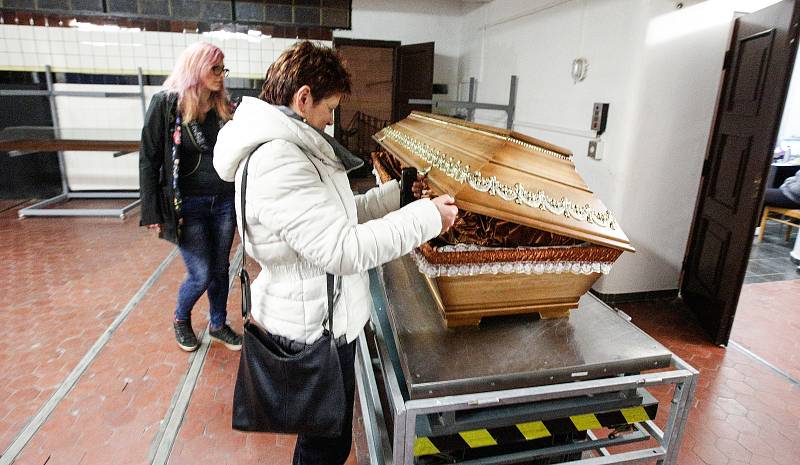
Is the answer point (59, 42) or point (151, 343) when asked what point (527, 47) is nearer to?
point (151, 343)

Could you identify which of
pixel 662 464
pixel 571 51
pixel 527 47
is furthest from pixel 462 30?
pixel 662 464

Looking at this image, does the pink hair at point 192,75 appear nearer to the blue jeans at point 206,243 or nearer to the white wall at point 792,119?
the blue jeans at point 206,243

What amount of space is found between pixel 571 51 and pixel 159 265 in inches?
153

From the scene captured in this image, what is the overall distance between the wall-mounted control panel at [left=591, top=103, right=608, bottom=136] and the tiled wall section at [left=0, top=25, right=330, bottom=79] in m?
4.21

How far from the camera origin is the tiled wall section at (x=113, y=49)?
5.52 meters

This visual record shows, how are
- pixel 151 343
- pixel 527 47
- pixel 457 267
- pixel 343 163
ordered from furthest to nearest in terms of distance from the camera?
pixel 527 47, pixel 151 343, pixel 457 267, pixel 343 163

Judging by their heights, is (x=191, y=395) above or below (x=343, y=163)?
below

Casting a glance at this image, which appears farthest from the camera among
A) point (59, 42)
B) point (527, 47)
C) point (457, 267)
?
point (59, 42)

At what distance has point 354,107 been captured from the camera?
29.6 feet

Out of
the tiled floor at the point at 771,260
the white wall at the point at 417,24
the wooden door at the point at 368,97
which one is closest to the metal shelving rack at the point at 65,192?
the white wall at the point at 417,24

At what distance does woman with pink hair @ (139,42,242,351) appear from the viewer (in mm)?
2176

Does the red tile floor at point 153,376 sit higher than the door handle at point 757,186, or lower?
lower

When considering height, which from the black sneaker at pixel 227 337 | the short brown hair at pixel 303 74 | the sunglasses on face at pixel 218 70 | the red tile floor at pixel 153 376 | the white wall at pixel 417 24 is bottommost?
the red tile floor at pixel 153 376

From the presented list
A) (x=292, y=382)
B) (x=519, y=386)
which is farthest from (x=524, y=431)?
(x=292, y=382)
